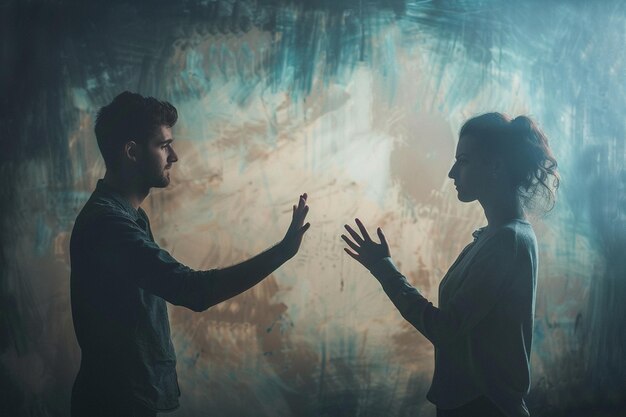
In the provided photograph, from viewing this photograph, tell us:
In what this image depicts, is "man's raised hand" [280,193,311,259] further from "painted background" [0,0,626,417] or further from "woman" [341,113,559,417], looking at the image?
"painted background" [0,0,626,417]

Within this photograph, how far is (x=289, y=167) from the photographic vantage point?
1.91 metres

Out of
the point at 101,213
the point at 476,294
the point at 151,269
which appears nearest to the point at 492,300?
the point at 476,294

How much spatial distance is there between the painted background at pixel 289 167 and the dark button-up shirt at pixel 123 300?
1.42 feet

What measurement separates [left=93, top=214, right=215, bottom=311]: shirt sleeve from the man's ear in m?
0.23

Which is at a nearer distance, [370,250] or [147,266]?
[147,266]

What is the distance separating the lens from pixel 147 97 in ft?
5.73

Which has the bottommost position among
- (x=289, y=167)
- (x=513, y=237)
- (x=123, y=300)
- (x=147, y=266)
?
(x=123, y=300)

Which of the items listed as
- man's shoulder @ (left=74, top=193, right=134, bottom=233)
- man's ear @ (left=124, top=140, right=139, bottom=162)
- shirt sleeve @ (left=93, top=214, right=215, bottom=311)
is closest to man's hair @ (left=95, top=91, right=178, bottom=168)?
man's ear @ (left=124, top=140, right=139, bottom=162)

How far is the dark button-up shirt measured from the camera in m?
1.36

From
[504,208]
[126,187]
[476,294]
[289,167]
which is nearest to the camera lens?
[476,294]

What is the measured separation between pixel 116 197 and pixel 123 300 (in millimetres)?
291

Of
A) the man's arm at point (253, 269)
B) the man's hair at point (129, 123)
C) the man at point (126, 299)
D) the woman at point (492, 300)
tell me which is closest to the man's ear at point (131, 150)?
the man's hair at point (129, 123)

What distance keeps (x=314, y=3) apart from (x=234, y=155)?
25.4 inches

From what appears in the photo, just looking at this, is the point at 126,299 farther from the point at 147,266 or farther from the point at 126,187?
the point at 126,187
